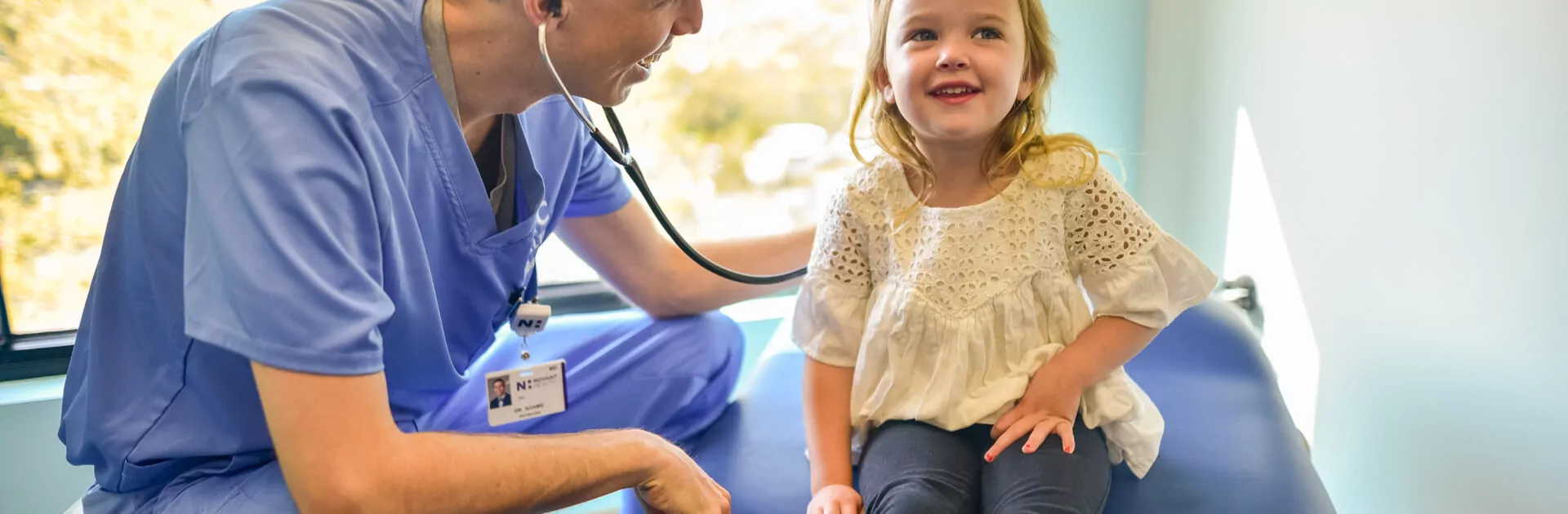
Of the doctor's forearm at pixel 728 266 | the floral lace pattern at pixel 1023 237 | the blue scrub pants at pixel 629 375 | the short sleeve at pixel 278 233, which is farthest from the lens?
the doctor's forearm at pixel 728 266

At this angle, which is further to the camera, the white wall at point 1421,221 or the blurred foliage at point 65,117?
the blurred foliage at point 65,117

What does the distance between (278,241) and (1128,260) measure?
817mm

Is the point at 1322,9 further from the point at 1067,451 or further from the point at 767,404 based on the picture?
the point at 767,404

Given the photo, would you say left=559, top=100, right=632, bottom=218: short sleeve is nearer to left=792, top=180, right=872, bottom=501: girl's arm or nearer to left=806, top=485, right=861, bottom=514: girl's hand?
left=792, top=180, right=872, bottom=501: girl's arm

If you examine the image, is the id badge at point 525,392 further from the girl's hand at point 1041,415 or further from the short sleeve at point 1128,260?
the short sleeve at point 1128,260

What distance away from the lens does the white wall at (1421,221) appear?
1.13m

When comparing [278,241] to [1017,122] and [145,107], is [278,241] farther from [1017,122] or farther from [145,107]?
[145,107]

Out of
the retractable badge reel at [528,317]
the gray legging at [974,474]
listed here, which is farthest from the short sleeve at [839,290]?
the retractable badge reel at [528,317]

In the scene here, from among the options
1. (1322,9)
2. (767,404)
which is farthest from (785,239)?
(1322,9)

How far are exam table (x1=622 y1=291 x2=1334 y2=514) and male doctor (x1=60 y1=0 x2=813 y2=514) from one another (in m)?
0.17

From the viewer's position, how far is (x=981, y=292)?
111cm

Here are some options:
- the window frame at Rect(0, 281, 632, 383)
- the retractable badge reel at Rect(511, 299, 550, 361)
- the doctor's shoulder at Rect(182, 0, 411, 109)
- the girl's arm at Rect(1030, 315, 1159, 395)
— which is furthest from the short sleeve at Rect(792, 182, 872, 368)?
the window frame at Rect(0, 281, 632, 383)

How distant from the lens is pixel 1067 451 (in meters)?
1.05

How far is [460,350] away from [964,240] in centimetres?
62
